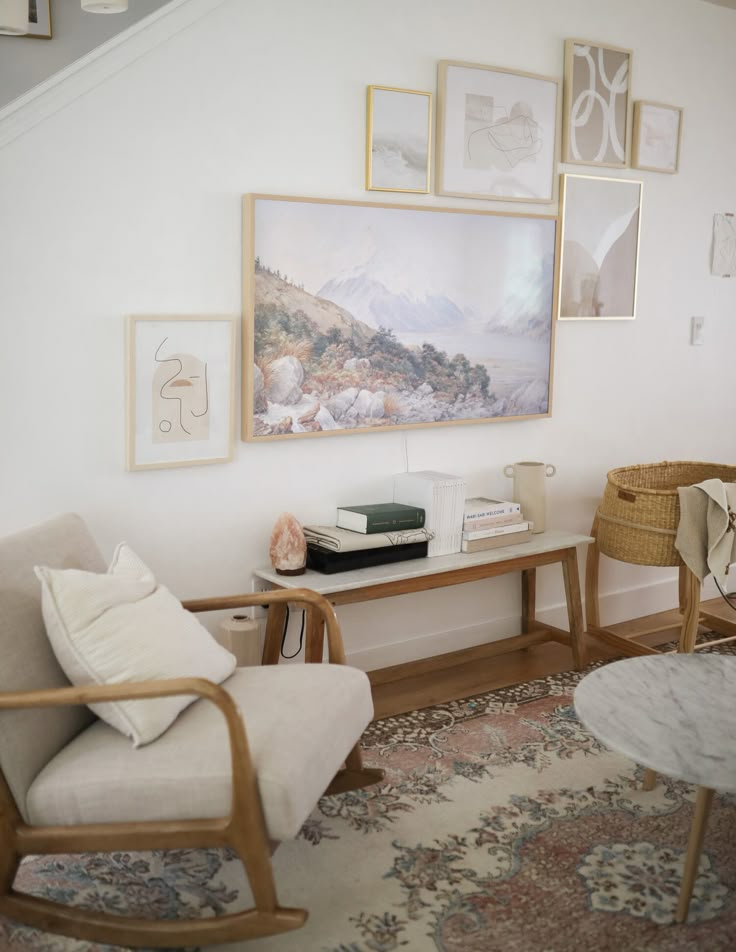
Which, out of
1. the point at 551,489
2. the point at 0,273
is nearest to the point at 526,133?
the point at 551,489

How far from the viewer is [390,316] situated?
136 inches

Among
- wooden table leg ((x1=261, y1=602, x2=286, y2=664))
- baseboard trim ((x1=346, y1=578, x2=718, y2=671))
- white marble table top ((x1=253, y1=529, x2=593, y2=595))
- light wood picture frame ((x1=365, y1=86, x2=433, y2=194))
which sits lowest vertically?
baseboard trim ((x1=346, y1=578, x2=718, y2=671))

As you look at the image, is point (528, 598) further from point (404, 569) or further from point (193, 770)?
point (193, 770)

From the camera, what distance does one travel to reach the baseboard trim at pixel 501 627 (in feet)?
11.9

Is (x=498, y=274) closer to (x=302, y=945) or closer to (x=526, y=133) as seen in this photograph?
(x=526, y=133)

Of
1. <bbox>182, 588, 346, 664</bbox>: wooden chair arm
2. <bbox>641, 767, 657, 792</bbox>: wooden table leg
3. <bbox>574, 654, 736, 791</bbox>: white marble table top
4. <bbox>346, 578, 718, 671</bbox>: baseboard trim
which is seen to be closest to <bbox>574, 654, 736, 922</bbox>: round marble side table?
<bbox>574, 654, 736, 791</bbox>: white marble table top

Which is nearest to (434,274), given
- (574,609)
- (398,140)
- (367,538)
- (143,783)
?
(398,140)

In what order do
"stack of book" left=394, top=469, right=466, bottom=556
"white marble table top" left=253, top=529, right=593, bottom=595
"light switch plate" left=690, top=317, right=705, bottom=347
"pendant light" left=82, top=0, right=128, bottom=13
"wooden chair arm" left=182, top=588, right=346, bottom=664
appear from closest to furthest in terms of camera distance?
"pendant light" left=82, top=0, right=128, bottom=13 → "wooden chair arm" left=182, top=588, right=346, bottom=664 → "white marble table top" left=253, top=529, right=593, bottom=595 → "stack of book" left=394, top=469, right=466, bottom=556 → "light switch plate" left=690, top=317, right=705, bottom=347

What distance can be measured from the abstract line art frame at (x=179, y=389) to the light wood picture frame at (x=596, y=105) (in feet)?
5.51

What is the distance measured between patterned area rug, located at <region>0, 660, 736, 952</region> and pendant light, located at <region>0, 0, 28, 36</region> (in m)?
2.05

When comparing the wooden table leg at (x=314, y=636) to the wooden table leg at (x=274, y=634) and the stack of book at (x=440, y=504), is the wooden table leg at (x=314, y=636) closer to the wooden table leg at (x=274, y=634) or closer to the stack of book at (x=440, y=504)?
the wooden table leg at (x=274, y=634)

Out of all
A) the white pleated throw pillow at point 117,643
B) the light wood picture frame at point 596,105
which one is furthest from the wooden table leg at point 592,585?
the white pleated throw pillow at point 117,643

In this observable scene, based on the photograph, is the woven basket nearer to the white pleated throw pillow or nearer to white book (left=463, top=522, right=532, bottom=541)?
white book (left=463, top=522, right=532, bottom=541)

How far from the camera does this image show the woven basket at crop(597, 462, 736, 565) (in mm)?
3580
